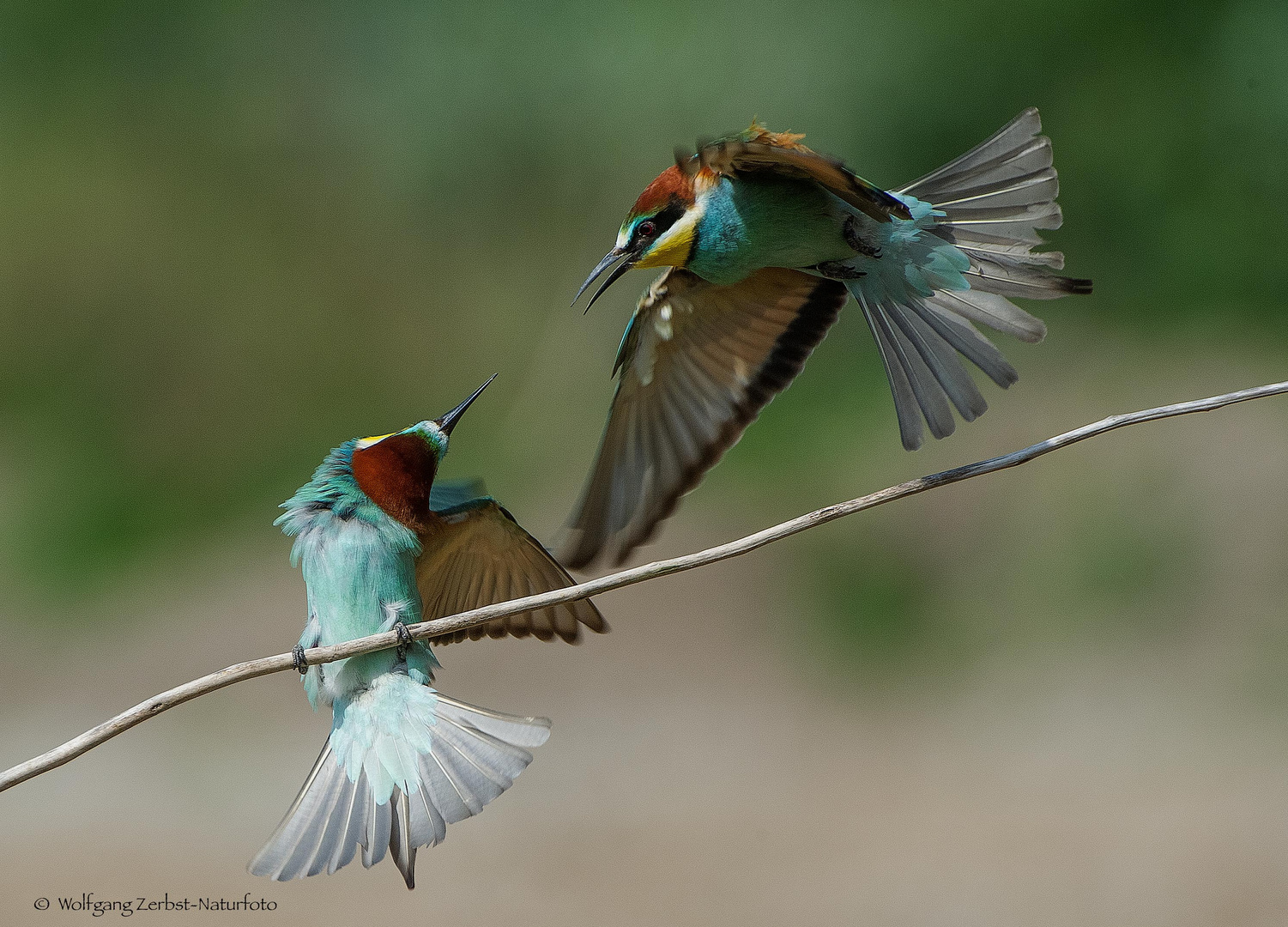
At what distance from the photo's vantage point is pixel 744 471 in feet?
12.1

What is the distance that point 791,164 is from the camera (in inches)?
51.4

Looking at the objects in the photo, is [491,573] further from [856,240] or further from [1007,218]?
[1007,218]

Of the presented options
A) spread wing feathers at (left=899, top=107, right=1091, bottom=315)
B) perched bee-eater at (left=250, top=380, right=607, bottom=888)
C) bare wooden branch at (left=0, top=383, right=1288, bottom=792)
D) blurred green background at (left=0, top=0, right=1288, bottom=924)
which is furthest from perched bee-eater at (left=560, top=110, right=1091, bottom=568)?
blurred green background at (left=0, top=0, right=1288, bottom=924)

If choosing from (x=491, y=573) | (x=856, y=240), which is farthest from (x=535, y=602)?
(x=856, y=240)

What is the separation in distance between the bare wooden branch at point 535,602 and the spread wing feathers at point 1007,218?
30 cm

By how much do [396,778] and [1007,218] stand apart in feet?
2.95

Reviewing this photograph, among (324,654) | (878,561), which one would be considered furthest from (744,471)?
(324,654)

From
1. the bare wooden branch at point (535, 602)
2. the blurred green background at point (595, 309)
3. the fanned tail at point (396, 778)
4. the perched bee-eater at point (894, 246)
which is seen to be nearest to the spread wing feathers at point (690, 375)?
the perched bee-eater at point (894, 246)

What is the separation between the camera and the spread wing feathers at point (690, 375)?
5.46ft

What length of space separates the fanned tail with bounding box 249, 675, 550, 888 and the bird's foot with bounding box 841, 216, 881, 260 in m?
0.65

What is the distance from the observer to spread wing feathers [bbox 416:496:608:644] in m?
1.48

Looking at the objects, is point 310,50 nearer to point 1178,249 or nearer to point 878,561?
point 878,561

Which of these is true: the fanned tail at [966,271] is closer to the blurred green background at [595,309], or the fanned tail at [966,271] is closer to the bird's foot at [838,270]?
the bird's foot at [838,270]

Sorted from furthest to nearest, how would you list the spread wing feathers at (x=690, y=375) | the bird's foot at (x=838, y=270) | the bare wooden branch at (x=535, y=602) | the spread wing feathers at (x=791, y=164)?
the spread wing feathers at (x=690, y=375) < the bird's foot at (x=838, y=270) < the spread wing feathers at (x=791, y=164) < the bare wooden branch at (x=535, y=602)
